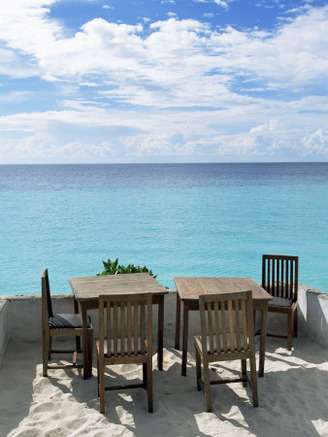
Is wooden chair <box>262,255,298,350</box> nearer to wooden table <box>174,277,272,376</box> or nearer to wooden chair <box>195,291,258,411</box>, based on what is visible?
wooden table <box>174,277,272,376</box>

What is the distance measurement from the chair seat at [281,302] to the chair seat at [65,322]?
195cm

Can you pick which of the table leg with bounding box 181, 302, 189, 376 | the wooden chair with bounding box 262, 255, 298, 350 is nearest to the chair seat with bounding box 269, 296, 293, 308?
the wooden chair with bounding box 262, 255, 298, 350

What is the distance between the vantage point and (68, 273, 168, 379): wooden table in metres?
4.00

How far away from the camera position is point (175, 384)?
13.5ft

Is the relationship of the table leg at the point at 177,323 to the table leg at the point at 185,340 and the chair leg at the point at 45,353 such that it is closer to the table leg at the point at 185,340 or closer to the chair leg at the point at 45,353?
the table leg at the point at 185,340

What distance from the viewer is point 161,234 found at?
857 inches

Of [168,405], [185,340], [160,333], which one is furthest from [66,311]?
[168,405]

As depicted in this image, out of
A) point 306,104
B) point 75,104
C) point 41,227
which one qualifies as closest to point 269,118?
point 306,104

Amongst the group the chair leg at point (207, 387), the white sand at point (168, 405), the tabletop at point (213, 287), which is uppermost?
the tabletop at point (213, 287)

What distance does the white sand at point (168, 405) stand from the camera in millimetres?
3357

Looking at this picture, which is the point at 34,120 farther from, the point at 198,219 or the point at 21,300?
the point at 21,300

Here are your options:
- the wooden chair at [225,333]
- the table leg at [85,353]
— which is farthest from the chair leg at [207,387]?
the table leg at [85,353]

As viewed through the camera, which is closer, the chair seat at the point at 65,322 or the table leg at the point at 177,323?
the chair seat at the point at 65,322

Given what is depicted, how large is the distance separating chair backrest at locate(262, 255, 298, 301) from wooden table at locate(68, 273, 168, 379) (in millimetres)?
1462
